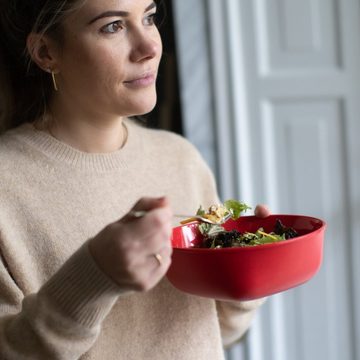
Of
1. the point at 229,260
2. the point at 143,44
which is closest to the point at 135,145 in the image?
the point at 143,44

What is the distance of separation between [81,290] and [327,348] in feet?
4.14

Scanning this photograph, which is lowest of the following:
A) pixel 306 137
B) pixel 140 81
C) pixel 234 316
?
pixel 234 316

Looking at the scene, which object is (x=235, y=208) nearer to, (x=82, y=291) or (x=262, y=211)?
(x=262, y=211)

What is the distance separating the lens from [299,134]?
5.97 ft

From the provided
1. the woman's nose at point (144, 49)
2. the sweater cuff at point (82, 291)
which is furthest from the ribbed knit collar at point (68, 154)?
the sweater cuff at point (82, 291)

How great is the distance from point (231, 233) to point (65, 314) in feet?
1.00

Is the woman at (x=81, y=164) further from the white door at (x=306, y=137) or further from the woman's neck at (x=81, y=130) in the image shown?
the white door at (x=306, y=137)

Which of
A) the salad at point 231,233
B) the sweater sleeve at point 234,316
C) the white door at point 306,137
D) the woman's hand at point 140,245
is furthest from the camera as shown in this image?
the white door at point 306,137

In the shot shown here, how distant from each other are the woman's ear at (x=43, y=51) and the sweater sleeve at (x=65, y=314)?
16.6 inches

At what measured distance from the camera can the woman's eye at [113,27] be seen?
3.31 ft

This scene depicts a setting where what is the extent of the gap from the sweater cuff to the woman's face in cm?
32

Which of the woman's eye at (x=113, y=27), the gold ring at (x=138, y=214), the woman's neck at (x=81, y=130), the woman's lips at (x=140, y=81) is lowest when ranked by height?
the gold ring at (x=138, y=214)

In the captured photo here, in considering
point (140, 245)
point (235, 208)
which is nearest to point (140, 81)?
point (235, 208)

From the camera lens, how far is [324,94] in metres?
1.78
